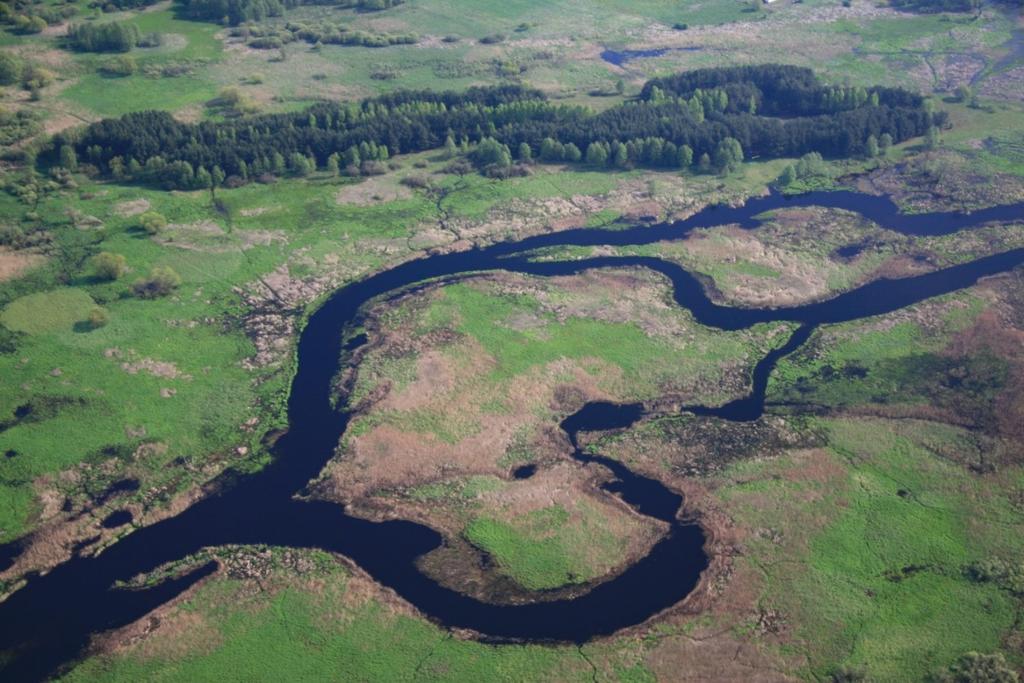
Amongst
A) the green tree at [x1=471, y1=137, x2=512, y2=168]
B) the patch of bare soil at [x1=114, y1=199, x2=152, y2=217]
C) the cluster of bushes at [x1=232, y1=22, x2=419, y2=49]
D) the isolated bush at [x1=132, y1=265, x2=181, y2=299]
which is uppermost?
the cluster of bushes at [x1=232, y1=22, x2=419, y2=49]

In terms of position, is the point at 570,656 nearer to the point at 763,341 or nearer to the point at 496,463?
the point at 496,463

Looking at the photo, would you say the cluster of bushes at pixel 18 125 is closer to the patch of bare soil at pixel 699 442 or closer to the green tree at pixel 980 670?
the patch of bare soil at pixel 699 442

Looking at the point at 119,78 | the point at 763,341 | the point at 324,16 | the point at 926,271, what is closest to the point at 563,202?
the point at 763,341

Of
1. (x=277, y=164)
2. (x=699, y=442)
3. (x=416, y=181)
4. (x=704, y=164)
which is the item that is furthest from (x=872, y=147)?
(x=277, y=164)

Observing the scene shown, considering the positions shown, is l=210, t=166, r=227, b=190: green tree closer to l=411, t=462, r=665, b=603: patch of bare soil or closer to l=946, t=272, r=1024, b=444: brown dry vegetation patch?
l=411, t=462, r=665, b=603: patch of bare soil

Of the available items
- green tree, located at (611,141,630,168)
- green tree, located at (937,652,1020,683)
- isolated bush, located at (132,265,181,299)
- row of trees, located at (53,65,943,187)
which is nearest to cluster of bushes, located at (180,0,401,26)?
row of trees, located at (53,65,943,187)
